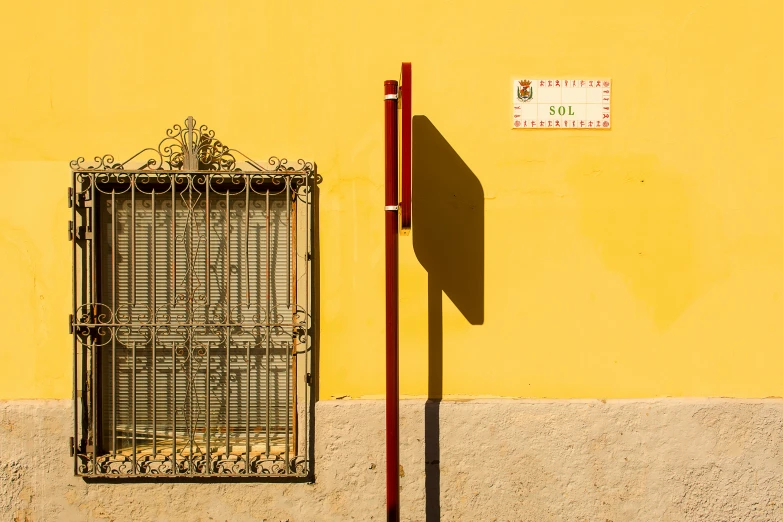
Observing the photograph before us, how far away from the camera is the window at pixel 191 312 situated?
170 inches

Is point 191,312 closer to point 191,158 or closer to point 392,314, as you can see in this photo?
point 191,158

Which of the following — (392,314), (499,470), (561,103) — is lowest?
(499,470)

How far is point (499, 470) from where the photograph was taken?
4344 millimetres

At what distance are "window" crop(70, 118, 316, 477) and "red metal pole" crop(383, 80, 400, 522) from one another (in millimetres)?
605

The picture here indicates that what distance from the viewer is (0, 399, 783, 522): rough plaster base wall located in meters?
4.33

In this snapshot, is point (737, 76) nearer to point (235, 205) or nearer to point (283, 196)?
point (283, 196)

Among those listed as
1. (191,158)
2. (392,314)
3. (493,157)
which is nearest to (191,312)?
(191,158)

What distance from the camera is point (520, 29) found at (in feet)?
14.3

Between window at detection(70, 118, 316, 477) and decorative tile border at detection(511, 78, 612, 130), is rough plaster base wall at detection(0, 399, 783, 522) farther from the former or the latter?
decorative tile border at detection(511, 78, 612, 130)

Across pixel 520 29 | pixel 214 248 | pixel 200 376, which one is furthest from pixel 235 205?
pixel 520 29

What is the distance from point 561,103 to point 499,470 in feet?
7.79

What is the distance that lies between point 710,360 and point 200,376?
330 centimetres

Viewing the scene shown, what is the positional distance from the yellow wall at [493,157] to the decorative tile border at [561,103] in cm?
7

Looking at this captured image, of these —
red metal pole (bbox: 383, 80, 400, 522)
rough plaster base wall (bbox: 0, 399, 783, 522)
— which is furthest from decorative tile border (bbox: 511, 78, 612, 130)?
rough plaster base wall (bbox: 0, 399, 783, 522)
